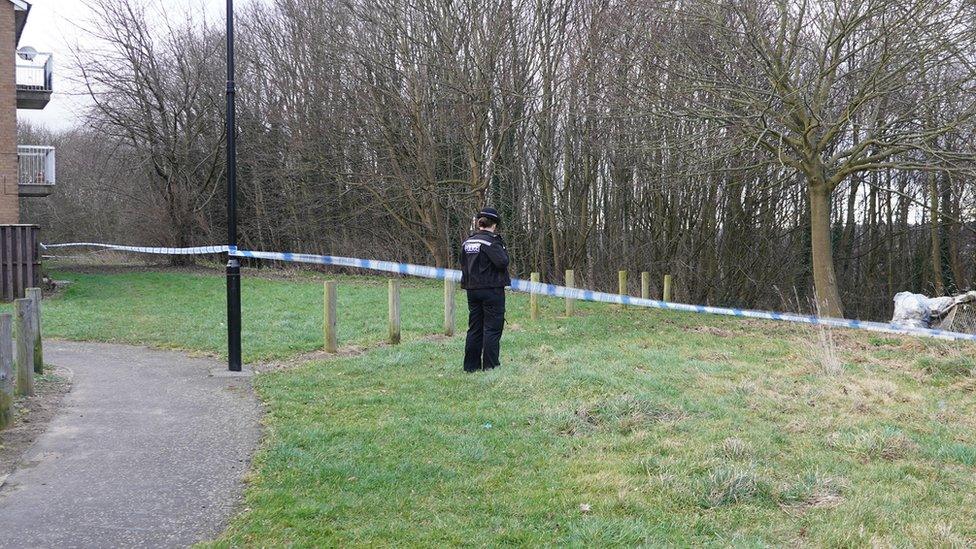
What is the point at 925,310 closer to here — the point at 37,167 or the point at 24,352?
the point at 24,352

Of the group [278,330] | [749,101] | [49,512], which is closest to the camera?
[49,512]

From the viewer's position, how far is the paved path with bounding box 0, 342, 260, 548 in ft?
14.7

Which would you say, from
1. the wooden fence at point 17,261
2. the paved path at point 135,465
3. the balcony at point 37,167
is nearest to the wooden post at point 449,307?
the paved path at point 135,465

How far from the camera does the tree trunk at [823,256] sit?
1711 centimetres

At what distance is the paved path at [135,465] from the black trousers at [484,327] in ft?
8.17

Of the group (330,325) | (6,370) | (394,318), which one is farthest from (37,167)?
(6,370)

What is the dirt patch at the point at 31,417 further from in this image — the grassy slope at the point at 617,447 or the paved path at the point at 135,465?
the grassy slope at the point at 617,447

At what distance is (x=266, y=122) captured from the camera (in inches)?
1230

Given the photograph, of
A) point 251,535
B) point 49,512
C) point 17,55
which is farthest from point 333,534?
point 17,55

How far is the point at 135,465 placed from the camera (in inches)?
224

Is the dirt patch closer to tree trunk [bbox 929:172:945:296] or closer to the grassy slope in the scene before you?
the grassy slope

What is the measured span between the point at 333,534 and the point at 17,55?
25218 millimetres

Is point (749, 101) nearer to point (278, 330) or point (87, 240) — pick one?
point (278, 330)

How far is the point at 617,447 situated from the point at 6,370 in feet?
15.5
